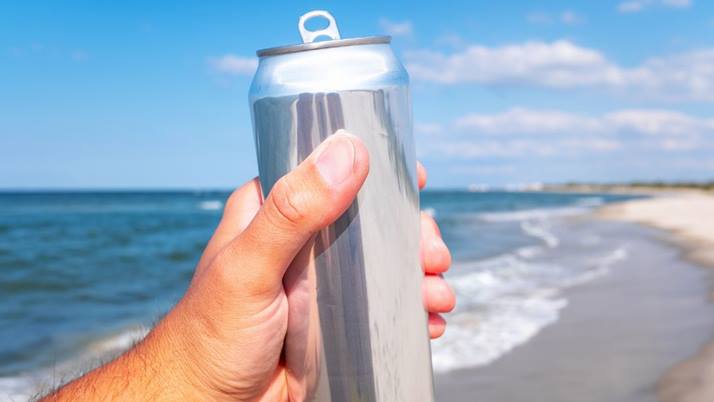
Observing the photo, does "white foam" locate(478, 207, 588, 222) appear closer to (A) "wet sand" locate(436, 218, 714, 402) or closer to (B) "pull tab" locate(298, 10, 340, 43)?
(A) "wet sand" locate(436, 218, 714, 402)

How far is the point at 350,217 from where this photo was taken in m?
1.27

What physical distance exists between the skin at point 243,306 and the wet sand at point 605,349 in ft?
10.3

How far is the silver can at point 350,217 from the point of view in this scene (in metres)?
1.22

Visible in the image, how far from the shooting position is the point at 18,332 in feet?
24.0

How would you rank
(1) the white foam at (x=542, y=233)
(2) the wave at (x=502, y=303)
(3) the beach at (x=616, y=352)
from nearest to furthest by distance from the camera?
(3) the beach at (x=616, y=352) → (2) the wave at (x=502, y=303) → (1) the white foam at (x=542, y=233)

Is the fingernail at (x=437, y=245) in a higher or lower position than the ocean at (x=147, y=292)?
higher

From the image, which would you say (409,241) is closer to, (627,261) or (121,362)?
(121,362)

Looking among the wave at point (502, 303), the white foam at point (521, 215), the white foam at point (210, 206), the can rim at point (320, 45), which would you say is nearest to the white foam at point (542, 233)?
the wave at point (502, 303)

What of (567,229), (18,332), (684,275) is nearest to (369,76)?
(18,332)

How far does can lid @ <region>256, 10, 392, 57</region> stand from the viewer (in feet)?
4.06

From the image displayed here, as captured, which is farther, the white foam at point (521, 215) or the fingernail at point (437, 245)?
the white foam at point (521, 215)

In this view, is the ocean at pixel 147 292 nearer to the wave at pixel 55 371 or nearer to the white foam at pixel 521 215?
the wave at pixel 55 371

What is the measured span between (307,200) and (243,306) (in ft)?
1.20

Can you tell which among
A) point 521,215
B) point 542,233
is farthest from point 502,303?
point 521,215
